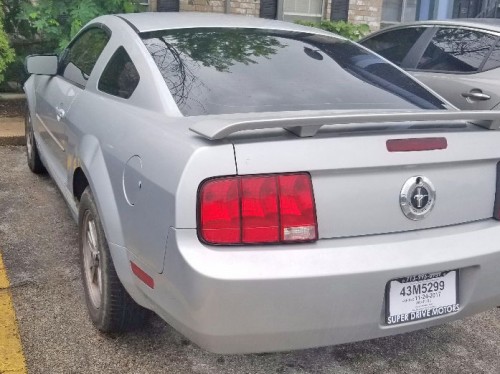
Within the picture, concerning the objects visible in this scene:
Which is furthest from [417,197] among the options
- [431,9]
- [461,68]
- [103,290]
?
[431,9]

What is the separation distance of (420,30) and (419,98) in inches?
116

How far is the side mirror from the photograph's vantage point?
168 inches

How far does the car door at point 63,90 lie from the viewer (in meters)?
3.68

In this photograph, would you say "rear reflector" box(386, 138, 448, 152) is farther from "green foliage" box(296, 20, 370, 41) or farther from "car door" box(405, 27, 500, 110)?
"green foliage" box(296, 20, 370, 41)

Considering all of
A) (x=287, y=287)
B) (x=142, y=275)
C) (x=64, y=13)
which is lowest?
(x=142, y=275)

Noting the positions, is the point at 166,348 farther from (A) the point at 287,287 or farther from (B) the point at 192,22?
(B) the point at 192,22

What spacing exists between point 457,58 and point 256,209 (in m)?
3.80

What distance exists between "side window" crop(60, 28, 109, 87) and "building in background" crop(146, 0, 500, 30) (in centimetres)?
534

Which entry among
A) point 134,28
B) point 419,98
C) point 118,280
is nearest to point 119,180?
point 118,280

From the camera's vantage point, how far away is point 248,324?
82.7 inches

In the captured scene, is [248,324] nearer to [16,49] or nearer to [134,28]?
[134,28]

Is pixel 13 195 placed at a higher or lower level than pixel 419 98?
lower

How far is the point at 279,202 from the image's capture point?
2.13 m

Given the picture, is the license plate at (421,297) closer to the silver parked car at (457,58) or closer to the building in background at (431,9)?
the silver parked car at (457,58)
